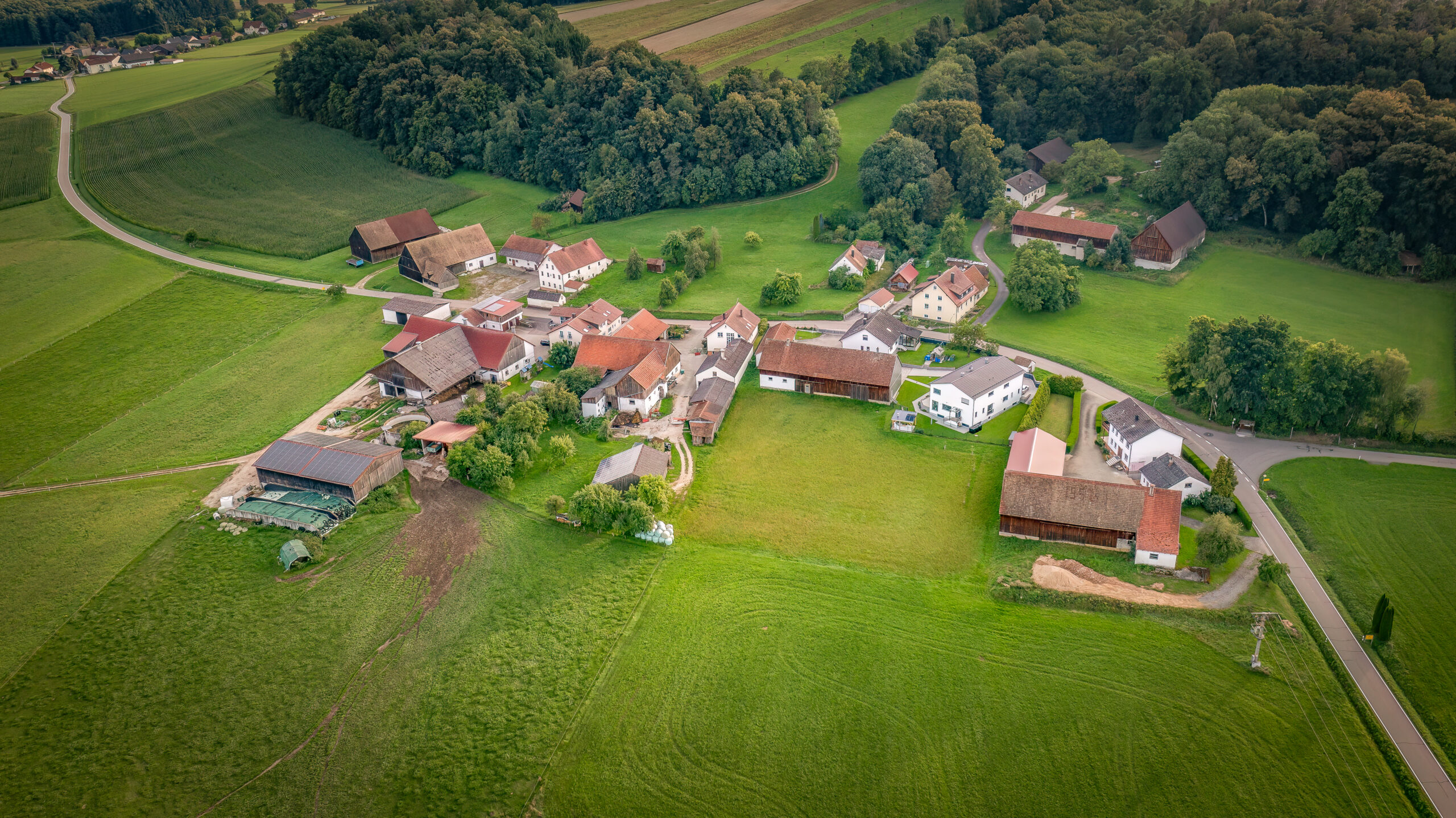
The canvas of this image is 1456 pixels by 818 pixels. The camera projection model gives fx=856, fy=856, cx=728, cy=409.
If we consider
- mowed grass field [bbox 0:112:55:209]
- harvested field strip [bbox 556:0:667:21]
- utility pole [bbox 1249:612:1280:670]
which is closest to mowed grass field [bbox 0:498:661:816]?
utility pole [bbox 1249:612:1280:670]

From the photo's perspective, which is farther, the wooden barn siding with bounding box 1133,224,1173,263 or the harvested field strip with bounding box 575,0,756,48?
the harvested field strip with bounding box 575,0,756,48

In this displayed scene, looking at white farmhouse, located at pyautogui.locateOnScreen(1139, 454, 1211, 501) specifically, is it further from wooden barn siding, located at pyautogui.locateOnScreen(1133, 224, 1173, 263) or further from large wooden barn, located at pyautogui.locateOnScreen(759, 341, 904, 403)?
wooden barn siding, located at pyautogui.locateOnScreen(1133, 224, 1173, 263)

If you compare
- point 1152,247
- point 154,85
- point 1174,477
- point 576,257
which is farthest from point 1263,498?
point 154,85

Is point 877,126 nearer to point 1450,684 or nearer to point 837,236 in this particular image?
point 837,236

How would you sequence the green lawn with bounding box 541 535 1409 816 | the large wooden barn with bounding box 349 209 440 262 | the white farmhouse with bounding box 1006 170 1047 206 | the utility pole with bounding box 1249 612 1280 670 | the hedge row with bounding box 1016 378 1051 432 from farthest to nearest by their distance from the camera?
the white farmhouse with bounding box 1006 170 1047 206, the large wooden barn with bounding box 349 209 440 262, the hedge row with bounding box 1016 378 1051 432, the utility pole with bounding box 1249 612 1280 670, the green lawn with bounding box 541 535 1409 816

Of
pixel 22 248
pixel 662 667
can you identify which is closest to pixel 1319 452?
pixel 662 667

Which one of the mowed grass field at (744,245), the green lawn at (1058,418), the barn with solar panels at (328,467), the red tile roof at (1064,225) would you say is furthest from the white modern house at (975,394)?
the barn with solar panels at (328,467)
